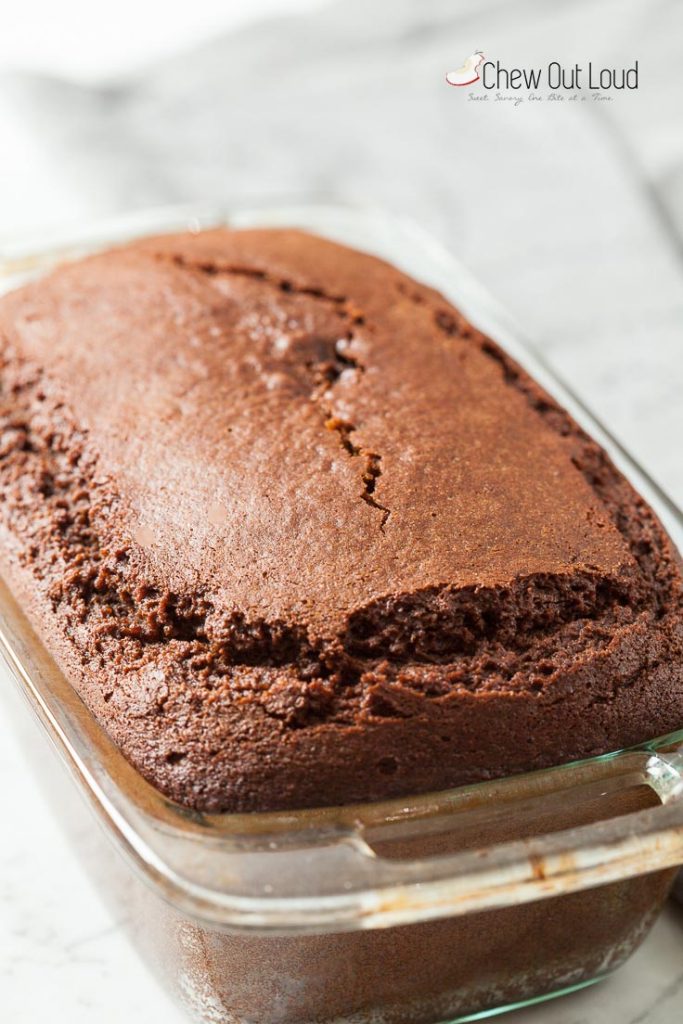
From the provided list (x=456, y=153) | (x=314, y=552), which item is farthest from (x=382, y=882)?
(x=456, y=153)

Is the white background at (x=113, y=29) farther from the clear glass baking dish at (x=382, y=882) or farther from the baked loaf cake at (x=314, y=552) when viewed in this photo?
the clear glass baking dish at (x=382, y=882)

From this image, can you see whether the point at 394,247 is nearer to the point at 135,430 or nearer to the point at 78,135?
the point at 135,430

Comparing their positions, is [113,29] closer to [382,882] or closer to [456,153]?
[456,153]

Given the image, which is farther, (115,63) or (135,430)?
(115,63)

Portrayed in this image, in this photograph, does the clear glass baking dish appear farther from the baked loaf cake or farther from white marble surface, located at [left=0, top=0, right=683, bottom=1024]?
white marble surface, located at [left=0, top=0, right=683, bottom=1024]

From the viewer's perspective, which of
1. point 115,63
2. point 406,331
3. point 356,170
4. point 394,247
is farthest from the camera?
point 115,63

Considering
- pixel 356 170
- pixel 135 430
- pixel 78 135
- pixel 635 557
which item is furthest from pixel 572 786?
pixel 78 135
